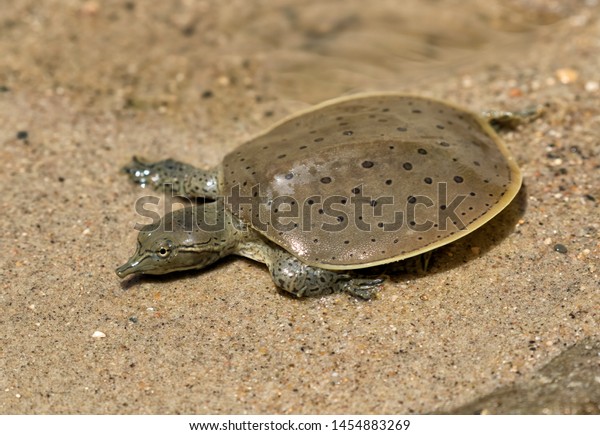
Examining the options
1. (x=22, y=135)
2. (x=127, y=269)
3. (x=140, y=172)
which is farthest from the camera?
(x=22, y=135)

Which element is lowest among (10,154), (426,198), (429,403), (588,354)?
(10,154)

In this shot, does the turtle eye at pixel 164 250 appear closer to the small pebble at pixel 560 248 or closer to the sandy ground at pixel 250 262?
the sandy ground at pixel 250 262

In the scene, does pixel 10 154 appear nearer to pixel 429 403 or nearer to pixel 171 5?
pixel 171 5

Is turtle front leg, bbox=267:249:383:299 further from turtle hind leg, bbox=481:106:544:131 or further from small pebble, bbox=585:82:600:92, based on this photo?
small pebble, bbox=585:82:600:92

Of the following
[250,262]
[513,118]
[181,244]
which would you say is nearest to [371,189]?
[250,262]
